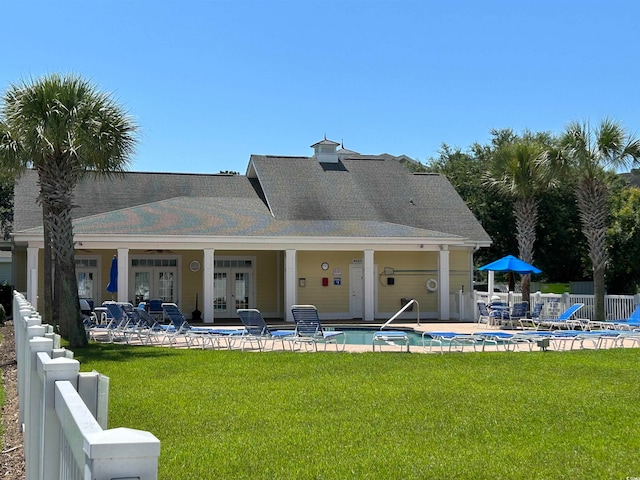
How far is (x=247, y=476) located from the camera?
6230mm

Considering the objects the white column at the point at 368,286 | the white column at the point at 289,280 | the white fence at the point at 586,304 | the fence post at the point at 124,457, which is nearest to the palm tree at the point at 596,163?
the white fence at the point at 586,304

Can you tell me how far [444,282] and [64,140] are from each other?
15.3 metres

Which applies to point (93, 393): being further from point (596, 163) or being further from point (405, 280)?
point (405, 280)

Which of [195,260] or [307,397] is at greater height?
[195,260]

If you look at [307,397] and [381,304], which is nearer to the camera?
[307,397]

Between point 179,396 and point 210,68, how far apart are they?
15.6m

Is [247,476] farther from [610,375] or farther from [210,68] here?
[210,68]

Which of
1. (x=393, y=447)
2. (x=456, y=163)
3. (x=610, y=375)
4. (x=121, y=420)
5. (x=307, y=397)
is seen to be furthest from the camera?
(x=456, y=163)

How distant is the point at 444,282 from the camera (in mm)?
27531

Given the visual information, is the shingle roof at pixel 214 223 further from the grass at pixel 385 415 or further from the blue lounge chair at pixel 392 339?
the grass at pixel 385 415

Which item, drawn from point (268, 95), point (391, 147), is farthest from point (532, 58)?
point (391, 147)

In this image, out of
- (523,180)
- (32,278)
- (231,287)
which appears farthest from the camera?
(231,287)

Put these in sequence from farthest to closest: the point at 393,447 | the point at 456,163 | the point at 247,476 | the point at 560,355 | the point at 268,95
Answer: the point at 456,163 → the point at 268,95 → the point at 560,355 → the point at 393,447 → the point at 247,476

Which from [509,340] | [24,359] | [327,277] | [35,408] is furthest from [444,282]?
[35,408]
